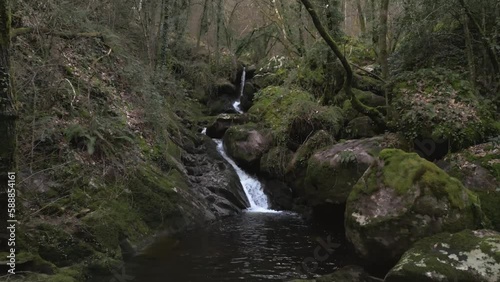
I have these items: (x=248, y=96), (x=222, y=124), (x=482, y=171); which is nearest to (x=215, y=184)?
(x=222, y=124)

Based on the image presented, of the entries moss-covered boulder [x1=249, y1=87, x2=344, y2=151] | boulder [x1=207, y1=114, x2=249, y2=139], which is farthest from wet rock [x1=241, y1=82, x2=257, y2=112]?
moss-covered boulder [x1=249, y1=87, x2=344, y2=151]

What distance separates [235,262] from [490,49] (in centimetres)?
805

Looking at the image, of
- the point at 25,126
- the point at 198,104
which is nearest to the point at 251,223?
the point at 25,126

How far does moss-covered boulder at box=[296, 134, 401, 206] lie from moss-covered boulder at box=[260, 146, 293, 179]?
1.87 meters

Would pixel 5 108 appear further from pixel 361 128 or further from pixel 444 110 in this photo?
pixel 361 128

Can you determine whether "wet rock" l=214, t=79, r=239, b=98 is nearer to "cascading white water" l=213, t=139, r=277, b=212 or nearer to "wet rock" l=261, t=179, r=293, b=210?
"cascading white water" l=213, t=139, r=277, b=212

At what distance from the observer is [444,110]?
30.5 feet

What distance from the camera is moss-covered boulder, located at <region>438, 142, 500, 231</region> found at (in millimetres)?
7152

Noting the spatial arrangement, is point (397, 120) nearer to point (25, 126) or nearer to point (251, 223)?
point (251, 223)

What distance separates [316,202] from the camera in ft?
32.8

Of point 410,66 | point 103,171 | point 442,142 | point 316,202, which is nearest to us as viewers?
point 103,171

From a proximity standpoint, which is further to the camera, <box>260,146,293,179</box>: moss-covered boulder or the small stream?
<box>260,146,293,179</box>: moss-covered boulder

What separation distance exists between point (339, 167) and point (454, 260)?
4377 mm

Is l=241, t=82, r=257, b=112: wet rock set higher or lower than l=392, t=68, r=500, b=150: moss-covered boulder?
higher
